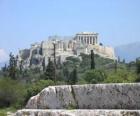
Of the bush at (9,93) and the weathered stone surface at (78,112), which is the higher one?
the bush at (9,93)

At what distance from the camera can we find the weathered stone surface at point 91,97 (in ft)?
26.1

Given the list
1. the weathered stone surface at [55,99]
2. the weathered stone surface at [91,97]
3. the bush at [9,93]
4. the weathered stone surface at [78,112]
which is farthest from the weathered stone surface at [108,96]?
the bush at [9,93]

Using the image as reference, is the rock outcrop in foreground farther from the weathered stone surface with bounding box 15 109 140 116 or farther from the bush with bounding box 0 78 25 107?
the bush with bounding box 0 78 25 107

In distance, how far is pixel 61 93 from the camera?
8391 millimetres

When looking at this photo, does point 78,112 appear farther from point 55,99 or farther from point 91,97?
point 55,99

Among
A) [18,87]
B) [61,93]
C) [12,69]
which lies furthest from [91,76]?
[61,93]

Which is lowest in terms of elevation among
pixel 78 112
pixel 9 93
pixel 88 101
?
pixel 78 112

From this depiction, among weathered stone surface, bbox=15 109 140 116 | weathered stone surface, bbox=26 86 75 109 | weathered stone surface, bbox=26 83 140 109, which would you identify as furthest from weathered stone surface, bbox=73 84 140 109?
weathered stone surface, bbox=15 109 140 116

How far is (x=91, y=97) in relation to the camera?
8203 millimetres

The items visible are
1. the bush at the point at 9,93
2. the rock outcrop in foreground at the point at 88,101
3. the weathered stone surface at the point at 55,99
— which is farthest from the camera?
the bush at the point at 9,93

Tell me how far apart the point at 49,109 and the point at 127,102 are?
52.0 inches

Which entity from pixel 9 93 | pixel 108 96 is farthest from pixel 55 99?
pixel 9 93

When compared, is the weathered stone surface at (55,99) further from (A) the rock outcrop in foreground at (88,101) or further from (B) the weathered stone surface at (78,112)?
(B) the weathered stone surface at (78,112)

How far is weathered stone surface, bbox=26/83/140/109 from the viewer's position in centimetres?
795
